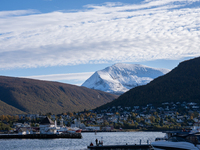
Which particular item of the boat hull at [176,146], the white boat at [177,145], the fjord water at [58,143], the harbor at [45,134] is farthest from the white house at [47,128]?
the white boat at [177,145]

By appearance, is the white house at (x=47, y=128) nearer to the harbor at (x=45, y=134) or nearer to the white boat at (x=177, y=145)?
the harbor at (x=45, y=134)

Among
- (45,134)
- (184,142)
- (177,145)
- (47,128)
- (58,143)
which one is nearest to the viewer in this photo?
(184,142)

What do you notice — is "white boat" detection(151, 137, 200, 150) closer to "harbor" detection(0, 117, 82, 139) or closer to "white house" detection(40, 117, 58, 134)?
"harbor" detection(0, 117, 82, 139)

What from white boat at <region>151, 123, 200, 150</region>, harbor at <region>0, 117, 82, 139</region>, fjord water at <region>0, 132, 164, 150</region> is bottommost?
fjord water at <region>0, 132, 164, 150</region>

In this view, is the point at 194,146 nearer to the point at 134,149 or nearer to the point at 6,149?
the point at 134,149

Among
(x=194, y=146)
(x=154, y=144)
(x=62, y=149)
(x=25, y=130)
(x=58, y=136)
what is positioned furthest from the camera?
(x=25, y=130)

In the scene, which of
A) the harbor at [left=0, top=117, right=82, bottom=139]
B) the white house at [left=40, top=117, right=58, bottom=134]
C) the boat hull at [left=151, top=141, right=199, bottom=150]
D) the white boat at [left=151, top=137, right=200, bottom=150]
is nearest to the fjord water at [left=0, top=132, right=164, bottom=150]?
the harbor at [left=0, top=117, right=82, bottom=139]

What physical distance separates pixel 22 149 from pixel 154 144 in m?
40.2

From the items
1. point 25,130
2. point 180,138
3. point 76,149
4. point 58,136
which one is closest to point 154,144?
point 180,138

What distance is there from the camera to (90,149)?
8656 centimetres

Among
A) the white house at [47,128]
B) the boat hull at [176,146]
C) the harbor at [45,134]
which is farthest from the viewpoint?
the white house at [47,128]

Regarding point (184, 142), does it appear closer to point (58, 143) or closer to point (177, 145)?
point (177, 145)

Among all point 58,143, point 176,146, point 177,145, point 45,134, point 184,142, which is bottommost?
point 58,143

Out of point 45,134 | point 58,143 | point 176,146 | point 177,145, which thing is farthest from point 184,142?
point 45,134
